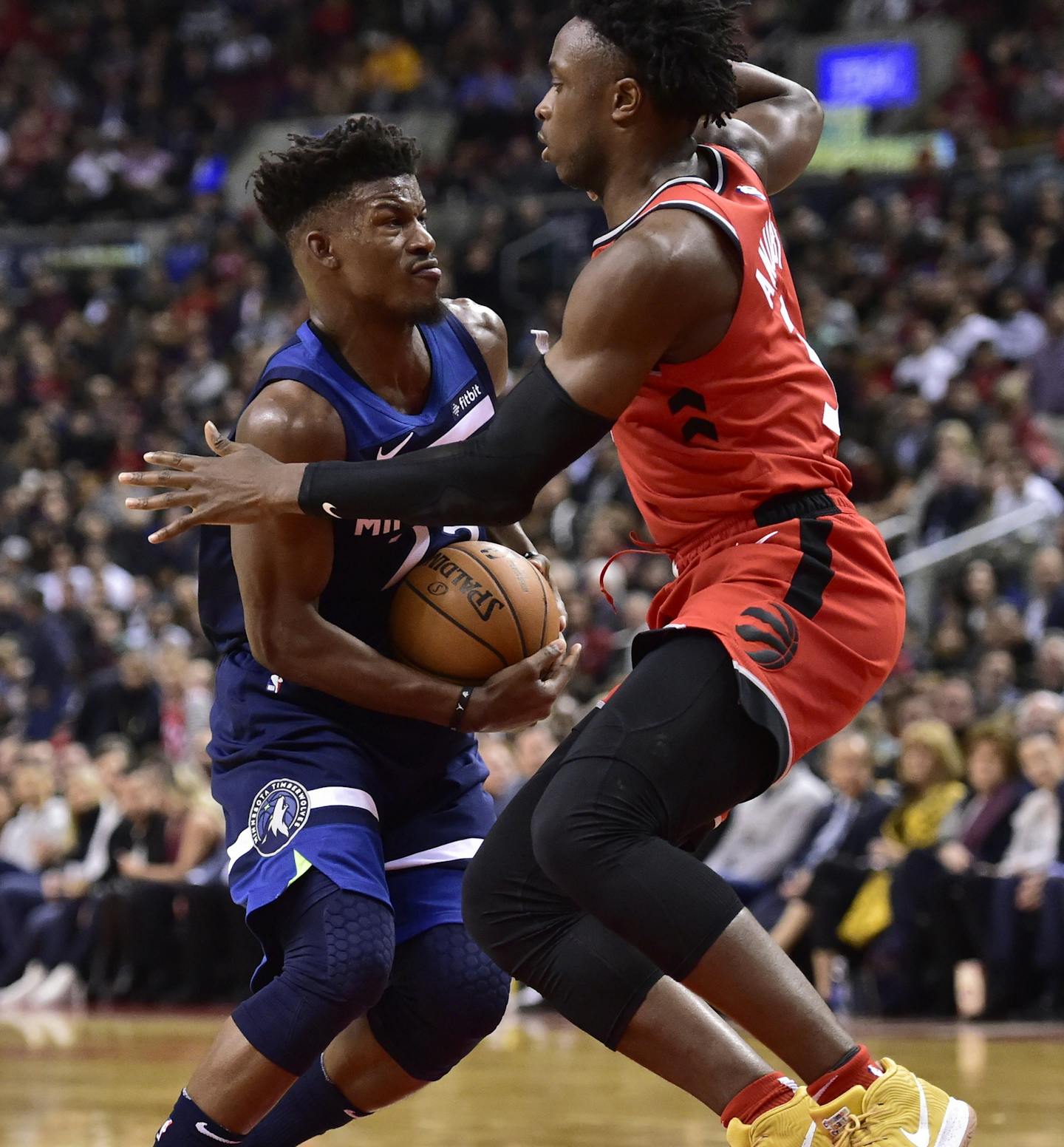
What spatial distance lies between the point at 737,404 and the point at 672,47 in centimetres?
67

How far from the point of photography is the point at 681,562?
144 inches

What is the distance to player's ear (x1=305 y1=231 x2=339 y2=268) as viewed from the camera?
13.4 feet

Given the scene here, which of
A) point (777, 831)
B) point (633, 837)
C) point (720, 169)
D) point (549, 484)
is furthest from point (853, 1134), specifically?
point (549, 484)

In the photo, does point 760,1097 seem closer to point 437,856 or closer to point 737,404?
point 437,856

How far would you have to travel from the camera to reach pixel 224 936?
10.7 meters

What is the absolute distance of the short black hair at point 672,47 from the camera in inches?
138

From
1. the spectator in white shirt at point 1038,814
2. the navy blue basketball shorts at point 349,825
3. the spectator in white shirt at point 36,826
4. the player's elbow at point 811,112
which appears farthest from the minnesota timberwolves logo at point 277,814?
the spectator in white shirt at point 36,826

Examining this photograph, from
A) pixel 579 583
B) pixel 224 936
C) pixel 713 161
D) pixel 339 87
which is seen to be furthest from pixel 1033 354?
pixel 339 87

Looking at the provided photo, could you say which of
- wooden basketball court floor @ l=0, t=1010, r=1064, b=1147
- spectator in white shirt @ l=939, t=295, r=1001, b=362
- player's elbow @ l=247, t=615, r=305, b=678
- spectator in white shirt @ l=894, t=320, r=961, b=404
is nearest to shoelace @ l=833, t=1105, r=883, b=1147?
player's elbow @ l=247, t=615, r=305, b=678

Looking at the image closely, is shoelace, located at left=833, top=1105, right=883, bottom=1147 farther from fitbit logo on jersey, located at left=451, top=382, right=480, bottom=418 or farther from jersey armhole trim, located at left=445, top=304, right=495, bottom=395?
jersey armhole trim, located at left=445, top=304, right=495, bottom=395

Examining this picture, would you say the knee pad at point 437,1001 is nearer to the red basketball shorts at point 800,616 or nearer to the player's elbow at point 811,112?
the red basketball shorts at point 800,616

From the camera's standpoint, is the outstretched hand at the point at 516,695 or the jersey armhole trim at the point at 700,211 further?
the outstretched hand at the point at 516,695

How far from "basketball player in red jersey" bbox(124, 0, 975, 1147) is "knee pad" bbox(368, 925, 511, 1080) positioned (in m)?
0.42

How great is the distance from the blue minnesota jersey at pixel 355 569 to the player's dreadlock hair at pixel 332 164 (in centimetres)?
29
